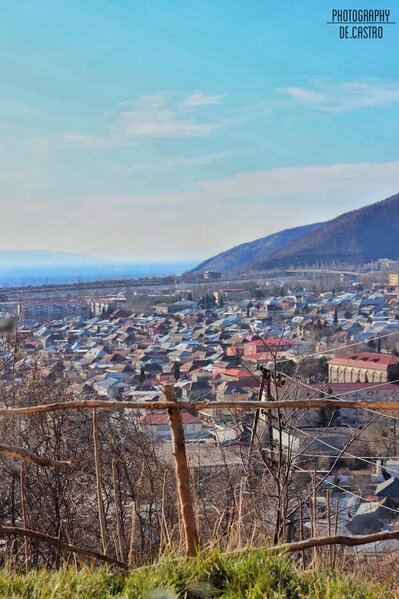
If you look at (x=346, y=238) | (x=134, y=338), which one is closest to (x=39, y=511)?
(x=134, y=338)

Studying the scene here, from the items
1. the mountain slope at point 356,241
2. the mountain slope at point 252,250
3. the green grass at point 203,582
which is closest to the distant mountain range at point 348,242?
the mountain slope at point 356,241

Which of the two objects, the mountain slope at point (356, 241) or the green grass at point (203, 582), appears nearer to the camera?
the green grass at point (203, 582)

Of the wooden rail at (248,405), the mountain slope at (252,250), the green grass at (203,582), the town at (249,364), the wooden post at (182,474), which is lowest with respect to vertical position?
the town at (249,364)

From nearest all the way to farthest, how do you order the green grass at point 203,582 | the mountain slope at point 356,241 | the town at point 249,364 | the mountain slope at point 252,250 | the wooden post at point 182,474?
the green grass at point 203,582 → the wooden post at point 182,474 → the town at point 249,364 → the mountain slope at point 356,241 → the mountain slope at point 252,250

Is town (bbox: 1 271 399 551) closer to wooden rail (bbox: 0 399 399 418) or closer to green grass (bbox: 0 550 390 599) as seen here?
wooden rail (bbox: 0 399 399 418)

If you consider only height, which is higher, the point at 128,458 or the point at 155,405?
the point at 155,405

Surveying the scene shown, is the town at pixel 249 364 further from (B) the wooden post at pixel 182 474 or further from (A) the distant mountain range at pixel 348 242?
(A) the distant mountain range at pixel 348 242

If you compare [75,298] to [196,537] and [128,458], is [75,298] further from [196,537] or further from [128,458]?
[196,537]

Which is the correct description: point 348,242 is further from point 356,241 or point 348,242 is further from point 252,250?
point 252,250
